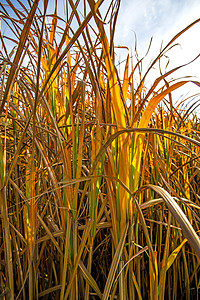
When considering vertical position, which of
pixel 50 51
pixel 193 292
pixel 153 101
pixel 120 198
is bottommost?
pixel 193 292

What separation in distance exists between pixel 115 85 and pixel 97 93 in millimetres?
37

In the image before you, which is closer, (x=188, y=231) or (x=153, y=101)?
(x=188, y=231)

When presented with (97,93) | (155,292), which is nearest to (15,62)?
(97,93)

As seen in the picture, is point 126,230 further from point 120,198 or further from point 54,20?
point 54,20

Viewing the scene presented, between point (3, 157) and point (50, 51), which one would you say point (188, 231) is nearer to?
point (3, 157)

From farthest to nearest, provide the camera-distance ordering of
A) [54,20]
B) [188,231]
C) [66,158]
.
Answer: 1. [54,20]
2. [66,158]
3. [188,231]

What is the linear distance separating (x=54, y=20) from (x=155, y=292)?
0.70 m

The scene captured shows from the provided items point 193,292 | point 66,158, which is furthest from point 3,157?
point 193,292

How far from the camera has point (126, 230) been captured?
46 cm

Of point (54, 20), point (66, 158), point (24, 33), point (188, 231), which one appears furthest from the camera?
point (54, 20)

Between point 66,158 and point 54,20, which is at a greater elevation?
point 54,20

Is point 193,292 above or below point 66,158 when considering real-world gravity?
below

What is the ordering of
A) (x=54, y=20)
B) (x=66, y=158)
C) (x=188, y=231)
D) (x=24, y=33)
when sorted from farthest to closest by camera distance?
(x=54, y=20) → (x=66, y=158) → (x=24, y=33) → (x=188, y=231)

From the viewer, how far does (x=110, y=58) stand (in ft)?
1.47
